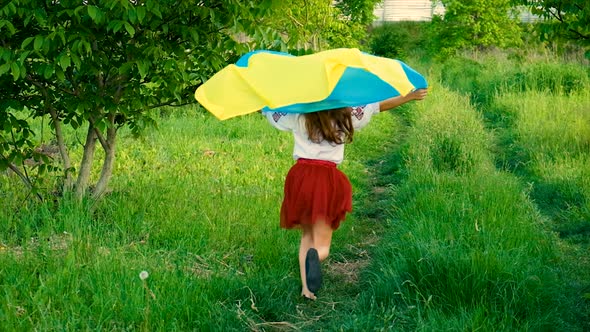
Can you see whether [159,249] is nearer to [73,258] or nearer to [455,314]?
[73,258]

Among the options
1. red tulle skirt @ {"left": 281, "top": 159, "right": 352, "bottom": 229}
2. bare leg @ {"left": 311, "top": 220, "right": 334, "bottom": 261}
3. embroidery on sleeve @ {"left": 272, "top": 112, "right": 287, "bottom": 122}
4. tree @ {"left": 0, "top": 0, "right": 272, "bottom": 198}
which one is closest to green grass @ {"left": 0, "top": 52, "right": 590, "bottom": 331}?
bare leg @ {"left": 311, "top": 220, "right": 334, "bottom": 261}

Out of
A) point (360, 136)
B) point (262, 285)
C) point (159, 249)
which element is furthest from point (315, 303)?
point (360, 136)

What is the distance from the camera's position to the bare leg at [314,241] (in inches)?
201

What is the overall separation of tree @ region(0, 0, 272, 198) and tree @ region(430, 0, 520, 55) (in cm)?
2114

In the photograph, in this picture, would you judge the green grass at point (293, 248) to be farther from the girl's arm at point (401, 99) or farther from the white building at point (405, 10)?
the white building at point (405, 10)

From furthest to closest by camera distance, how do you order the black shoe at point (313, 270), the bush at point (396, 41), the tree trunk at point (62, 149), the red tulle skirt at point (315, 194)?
1. the bush at point (396, 41)
2. the tree trunk at point (62, 149)
3. the red tulle skirt at point (315, 194)
4. the black shoe at point (313, 270)

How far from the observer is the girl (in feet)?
16.4

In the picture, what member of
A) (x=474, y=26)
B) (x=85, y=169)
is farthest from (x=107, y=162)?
(x=474, y=26)

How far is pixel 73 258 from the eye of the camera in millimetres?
4965

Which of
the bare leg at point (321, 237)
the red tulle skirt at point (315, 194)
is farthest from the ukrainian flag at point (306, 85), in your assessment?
the bare leg at point (321, 237)

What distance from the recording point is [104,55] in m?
6.08

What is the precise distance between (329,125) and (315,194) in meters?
0.42

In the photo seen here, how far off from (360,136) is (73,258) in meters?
7.70

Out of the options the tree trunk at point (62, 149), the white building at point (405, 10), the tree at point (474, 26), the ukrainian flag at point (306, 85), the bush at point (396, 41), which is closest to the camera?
the ukrainian flag at point (306, 85)
